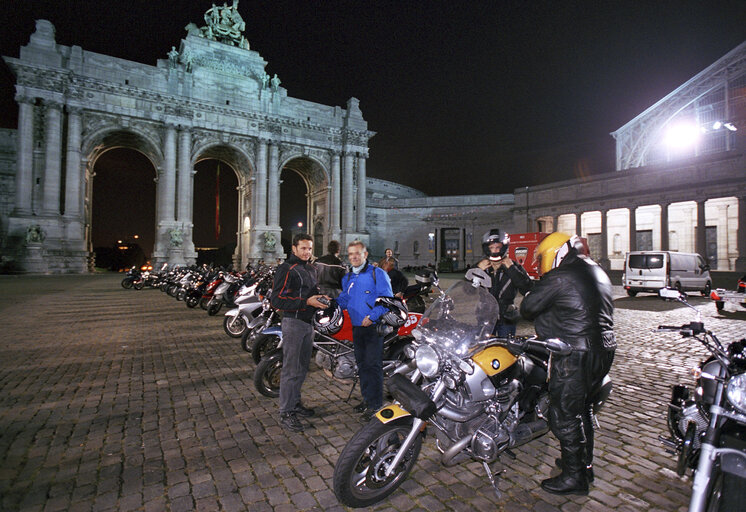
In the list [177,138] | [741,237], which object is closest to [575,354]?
[741,237]

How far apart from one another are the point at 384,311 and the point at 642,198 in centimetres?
3570

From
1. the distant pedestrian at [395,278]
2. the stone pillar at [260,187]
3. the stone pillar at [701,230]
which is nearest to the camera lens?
the distant pedestrian at [395,278]

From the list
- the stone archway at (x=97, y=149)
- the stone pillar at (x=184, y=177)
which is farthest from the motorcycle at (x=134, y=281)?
the stone pillar at (x=184, y=177)

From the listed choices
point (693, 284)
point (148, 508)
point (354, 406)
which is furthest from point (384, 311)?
point (693, 284)

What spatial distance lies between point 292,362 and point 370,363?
85 cm

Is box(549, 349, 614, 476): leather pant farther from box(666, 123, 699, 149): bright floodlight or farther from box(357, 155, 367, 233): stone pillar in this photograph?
box(666, 123, 699, 149): bright floodlight

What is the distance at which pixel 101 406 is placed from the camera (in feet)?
14.6

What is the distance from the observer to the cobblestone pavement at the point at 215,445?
2797 mm

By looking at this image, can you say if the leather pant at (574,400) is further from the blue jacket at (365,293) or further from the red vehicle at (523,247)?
the red vehicle at (523,247)

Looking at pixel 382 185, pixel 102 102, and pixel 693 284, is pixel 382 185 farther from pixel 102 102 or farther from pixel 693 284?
pixel 693 284

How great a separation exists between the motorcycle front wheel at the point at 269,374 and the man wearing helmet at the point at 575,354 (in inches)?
127

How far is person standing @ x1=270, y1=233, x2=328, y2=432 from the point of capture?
401 centimetres

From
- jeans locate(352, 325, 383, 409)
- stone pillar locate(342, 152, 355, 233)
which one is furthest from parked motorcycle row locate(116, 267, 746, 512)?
stone pillar locate(342, 152, 355, 233)

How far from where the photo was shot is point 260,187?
39.7 metres
